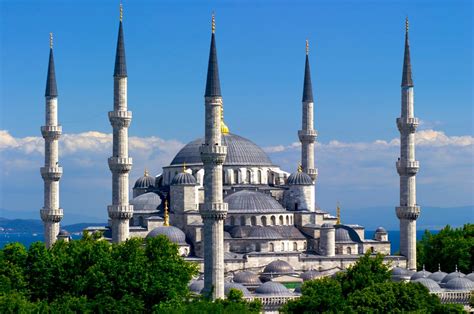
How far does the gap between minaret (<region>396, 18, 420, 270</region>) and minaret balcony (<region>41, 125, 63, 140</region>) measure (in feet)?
61.5

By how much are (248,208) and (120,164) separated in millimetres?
9762

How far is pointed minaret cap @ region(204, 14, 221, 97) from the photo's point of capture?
50.8 m

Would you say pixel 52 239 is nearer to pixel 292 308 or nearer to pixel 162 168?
pixel 162 168

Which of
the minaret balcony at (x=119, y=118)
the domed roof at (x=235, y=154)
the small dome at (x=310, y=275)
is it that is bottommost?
the small dome at (x=310, y=275)

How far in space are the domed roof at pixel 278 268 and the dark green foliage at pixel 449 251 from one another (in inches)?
441

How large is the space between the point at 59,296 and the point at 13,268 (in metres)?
2.62

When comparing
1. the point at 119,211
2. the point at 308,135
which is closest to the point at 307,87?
the point at 308,135

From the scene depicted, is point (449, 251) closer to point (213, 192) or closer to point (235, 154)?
point (235, 154)

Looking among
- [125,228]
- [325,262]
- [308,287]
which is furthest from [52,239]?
[308,287]

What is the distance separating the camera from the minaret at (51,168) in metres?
60.6

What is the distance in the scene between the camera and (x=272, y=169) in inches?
2744

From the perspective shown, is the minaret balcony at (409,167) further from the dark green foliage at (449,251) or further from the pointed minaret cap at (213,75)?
the pointed minaret cap at (213,75)

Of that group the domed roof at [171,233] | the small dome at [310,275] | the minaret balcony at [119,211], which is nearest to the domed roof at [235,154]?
the domed roof at [171,233]

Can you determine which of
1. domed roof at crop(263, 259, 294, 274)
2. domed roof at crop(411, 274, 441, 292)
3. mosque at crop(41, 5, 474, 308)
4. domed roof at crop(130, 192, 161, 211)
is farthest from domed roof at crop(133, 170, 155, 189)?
domed roof at crop(411, 274, 441, 292)
